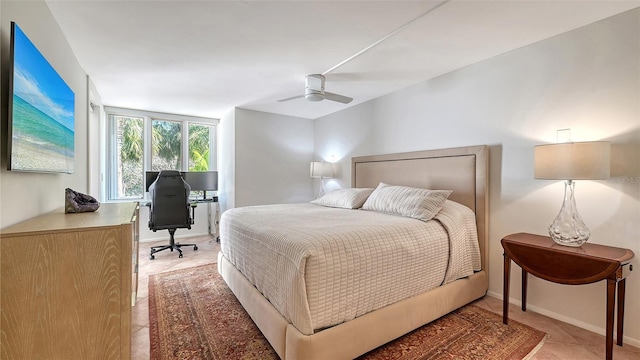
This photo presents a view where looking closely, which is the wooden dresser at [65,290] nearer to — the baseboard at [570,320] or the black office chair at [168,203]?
the black office chair at [168,203]

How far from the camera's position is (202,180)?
481 cm

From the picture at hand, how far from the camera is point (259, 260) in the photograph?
75.4 inches

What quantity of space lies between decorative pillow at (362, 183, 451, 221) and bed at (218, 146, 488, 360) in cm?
32

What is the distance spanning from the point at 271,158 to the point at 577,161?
406 cm

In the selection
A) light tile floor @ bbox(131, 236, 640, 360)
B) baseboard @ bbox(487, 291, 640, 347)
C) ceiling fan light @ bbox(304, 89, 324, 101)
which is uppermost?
ceiling fan light @ bbox(304, 89, 324, 101)

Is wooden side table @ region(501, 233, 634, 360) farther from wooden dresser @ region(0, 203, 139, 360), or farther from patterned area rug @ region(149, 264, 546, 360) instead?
wooden dresser @ region(0, 203, 139, 360)

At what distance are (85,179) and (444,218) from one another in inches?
147

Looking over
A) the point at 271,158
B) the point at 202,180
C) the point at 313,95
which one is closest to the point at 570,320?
the point at 313,95

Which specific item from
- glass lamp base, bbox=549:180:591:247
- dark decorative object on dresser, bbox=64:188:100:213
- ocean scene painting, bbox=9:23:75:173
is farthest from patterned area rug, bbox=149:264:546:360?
ocean scene painting, bbox=9:23:75:173

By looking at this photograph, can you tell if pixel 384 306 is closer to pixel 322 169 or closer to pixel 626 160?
pixel 626 160

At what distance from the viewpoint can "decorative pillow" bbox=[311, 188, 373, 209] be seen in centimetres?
319

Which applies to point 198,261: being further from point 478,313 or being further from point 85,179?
point 478,313

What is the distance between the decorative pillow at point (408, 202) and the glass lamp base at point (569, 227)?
80 cm

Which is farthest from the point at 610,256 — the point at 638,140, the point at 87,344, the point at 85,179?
the point at 85,179
